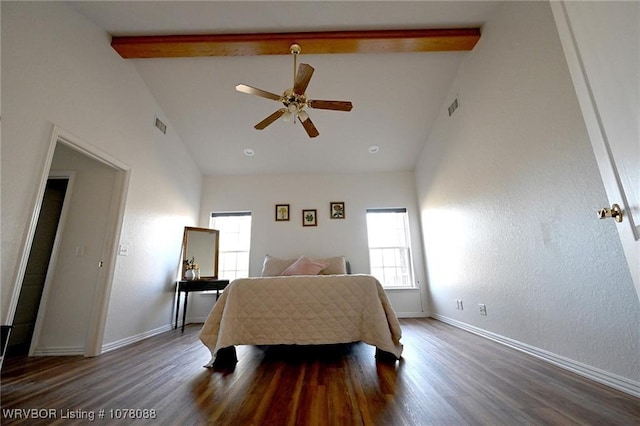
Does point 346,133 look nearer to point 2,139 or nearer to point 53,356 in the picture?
point 2,139

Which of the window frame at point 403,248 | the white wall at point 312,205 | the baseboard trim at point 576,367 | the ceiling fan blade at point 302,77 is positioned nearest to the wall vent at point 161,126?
the white wall at point 312,205

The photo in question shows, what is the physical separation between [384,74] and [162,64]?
9.19ft

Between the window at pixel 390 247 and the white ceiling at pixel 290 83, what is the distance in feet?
3.12

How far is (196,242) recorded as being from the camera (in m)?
4.13

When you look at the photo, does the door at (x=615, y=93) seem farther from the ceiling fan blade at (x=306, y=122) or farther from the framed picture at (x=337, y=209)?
the framed picture at (x=337, y=209)

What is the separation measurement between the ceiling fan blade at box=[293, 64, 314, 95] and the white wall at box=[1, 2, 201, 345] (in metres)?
2.03

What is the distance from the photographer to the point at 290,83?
10.5 feet

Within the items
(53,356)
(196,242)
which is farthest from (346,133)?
(53,356)

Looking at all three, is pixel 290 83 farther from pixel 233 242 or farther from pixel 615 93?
pixel 615 93

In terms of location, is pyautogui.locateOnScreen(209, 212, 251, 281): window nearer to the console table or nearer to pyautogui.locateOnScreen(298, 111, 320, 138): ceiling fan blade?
the console table

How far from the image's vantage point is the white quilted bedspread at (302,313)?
206cm

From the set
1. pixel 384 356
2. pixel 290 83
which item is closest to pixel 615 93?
pixel 384 356

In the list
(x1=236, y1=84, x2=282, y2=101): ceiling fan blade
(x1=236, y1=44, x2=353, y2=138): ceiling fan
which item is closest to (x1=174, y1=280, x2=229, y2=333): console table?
(x1=236, y1=44, x2=353, y2=138): ceiling fan

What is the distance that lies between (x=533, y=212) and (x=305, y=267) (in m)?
2.66
